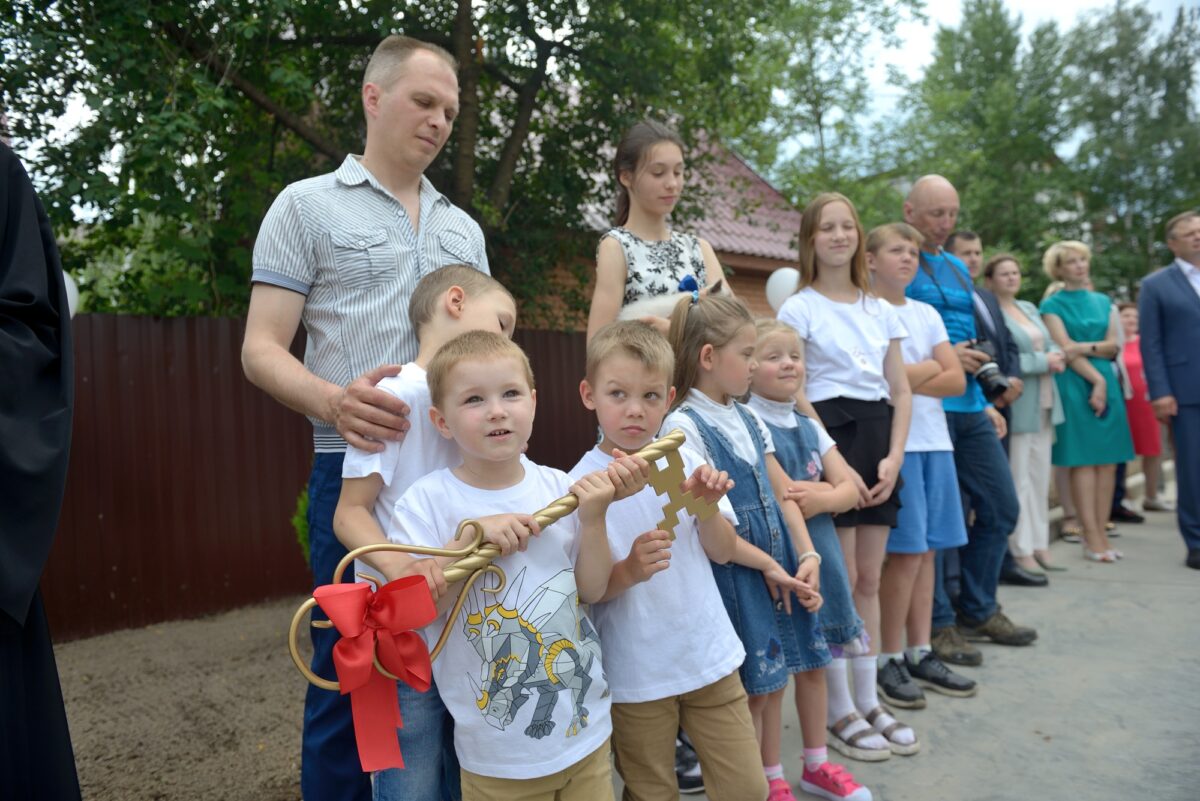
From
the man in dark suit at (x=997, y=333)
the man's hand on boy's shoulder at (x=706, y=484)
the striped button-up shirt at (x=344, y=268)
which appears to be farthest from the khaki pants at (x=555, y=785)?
the man in dark suit at (x=997, y=333)

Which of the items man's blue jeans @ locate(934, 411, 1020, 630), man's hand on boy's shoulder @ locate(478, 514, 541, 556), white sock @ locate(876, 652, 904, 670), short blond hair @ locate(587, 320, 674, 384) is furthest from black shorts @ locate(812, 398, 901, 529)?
man's hand on boy's shoulder @ locate(478, 514, 541, 556)

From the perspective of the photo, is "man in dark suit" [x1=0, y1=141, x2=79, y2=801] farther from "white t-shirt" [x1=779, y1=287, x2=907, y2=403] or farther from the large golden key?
"white t-shirt" [x1=779, y1=287, x2=907, y2=403]

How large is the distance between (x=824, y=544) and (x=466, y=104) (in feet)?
17.4

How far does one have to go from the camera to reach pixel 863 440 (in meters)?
3.34

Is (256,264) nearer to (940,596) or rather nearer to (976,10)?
(940,596)

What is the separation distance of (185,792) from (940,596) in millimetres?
3452

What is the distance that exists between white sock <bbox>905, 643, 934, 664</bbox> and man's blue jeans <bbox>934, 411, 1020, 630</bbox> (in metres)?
0.39

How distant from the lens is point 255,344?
80.9 inches

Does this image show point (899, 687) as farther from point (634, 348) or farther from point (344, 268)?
point (344, 268)

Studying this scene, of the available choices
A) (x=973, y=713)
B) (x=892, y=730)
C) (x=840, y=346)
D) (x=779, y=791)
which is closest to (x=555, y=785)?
(x=779, y=791)

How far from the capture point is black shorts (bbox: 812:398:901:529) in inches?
131

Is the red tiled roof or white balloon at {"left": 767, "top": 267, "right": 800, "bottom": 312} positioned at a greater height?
the red tiled roof

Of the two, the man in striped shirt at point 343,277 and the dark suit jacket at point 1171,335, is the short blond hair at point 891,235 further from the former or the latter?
the dark suit jacket at point 1171,335

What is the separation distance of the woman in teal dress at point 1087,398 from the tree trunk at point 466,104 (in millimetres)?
4547
